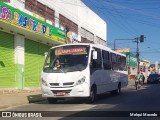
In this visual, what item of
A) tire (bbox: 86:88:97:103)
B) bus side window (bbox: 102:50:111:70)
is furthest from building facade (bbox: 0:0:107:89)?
tire (bbox: 86:88:97:103)

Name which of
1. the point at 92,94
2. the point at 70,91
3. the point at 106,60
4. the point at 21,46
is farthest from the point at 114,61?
the point at 70,91

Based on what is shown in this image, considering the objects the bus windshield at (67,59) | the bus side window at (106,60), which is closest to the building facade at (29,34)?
the bus windshield at (67,59)

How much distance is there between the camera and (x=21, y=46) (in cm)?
2655

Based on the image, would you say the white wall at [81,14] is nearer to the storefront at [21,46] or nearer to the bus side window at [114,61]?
the storefront at [21,46]

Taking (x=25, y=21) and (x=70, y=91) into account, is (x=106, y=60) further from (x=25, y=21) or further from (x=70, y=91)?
(x=25, y=21)

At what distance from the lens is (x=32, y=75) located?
1143 inches

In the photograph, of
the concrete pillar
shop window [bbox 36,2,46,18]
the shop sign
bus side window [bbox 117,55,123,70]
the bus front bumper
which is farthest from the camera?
shop window [bbox 36,2,46,18]

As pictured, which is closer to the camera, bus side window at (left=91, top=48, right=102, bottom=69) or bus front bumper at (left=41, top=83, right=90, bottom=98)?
bus front bumper at (left=41, top=83, right=90, bottom=98)

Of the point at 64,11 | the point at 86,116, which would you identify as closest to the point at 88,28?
the point at 64,11

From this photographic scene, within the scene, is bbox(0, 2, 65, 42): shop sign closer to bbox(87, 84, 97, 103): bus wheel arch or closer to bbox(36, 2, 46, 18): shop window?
bbox(36, 2, 46, 18): shop window

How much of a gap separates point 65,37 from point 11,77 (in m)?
10.1

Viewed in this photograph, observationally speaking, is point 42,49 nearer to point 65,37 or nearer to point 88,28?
point 65,37

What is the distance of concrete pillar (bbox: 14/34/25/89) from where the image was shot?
25.9 meters

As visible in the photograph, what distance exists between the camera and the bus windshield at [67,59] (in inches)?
704
